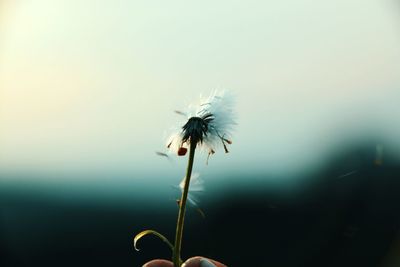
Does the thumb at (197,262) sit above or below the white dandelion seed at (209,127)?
A: below

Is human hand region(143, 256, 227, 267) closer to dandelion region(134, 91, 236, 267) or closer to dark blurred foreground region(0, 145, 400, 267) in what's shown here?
dandelion region(134, 91, 236, 267)

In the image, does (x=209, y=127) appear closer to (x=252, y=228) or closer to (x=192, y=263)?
(x=192, y=263)

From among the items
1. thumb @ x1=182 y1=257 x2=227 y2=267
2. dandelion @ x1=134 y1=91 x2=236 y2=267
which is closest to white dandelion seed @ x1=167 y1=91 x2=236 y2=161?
dandelion @ x1=134 y1=91 x2=236 y2=267

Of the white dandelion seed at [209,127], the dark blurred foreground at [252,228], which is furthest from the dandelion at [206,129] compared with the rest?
the dark blurred foreground at [252,228]

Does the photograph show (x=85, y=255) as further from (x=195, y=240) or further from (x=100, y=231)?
(x=195, y=240)

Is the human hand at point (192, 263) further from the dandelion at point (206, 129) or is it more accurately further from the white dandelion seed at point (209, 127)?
the white dandelion seed at point (209, 127)

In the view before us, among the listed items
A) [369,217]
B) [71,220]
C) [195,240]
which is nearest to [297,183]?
[369,217]

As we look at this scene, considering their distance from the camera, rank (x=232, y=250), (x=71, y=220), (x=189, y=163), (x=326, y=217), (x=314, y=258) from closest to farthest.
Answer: (x=189, y=163)
(x=314, y=258)
(x=326, y=217)
(x=232, y=250)
(x=71, y=220)
